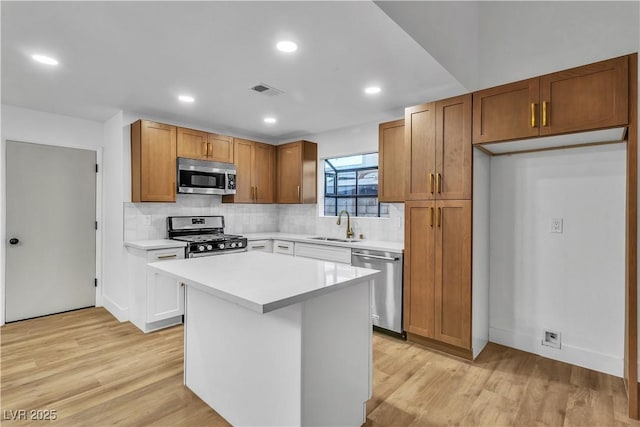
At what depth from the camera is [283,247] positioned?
4.43m

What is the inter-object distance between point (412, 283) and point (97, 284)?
3.86 meters

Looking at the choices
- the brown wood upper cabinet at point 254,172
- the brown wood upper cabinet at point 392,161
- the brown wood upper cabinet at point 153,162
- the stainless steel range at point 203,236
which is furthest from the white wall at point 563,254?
the brown wood upper cabinet at point 153,162

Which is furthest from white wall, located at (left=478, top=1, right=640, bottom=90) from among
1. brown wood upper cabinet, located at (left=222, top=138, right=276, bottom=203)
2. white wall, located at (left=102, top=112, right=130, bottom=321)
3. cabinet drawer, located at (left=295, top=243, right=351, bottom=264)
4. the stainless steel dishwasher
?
white wall, located at (left=102, top=112, right=130, bottom=321)

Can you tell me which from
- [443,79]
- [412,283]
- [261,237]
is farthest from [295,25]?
[261,237]

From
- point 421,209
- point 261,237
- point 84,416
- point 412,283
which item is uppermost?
point 421,209

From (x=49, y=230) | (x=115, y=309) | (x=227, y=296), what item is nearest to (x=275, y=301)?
(x=227, y=296)

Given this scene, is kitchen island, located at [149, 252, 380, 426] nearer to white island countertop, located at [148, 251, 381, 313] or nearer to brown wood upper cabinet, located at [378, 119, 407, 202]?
white island countertop, located at [148, 251, 381, 313]

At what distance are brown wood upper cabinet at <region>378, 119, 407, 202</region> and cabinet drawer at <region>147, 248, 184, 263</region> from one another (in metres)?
2.28

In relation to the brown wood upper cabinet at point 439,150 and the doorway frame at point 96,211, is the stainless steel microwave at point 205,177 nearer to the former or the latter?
the doorway frame at point 96,211

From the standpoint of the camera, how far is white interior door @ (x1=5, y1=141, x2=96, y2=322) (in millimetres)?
3627

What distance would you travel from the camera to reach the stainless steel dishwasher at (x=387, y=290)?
10.5 ft

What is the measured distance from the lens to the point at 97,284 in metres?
4.20

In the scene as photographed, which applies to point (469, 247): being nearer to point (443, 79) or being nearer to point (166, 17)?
point (443, 79)

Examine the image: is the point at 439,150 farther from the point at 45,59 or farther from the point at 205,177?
the point at 45,59
